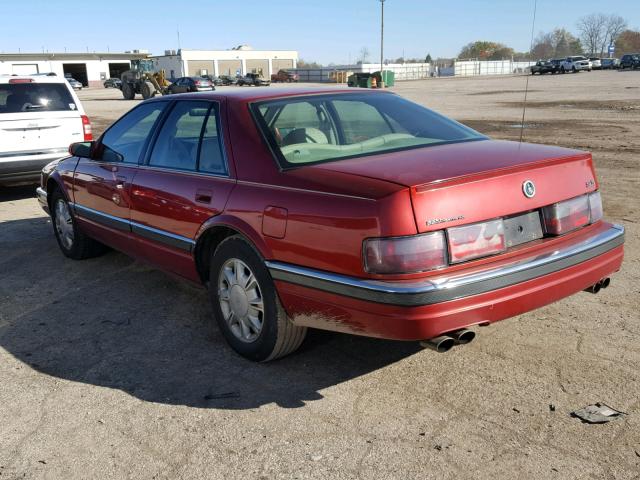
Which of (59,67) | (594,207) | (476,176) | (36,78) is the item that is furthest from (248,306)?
(59,67)

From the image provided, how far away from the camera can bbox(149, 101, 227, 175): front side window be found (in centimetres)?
393

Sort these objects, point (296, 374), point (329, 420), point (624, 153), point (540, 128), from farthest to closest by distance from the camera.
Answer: point (540, 128) < point (624, 153) < point (296, 374) < point (329, 420)

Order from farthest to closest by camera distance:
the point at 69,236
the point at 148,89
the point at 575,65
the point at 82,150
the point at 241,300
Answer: the point at 575,65
the point at 148,89
the point at 69,236
the point at 82,150
the point at 241,300

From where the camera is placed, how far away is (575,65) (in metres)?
66.5

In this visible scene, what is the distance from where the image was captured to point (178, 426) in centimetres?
314

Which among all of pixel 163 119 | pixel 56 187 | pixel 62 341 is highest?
pixel 163 119

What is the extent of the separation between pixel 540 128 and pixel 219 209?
543 inches

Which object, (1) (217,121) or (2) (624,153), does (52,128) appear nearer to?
(1) (217,121)

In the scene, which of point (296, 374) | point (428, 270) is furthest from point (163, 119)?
point (428, 270)

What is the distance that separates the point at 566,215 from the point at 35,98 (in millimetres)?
8008

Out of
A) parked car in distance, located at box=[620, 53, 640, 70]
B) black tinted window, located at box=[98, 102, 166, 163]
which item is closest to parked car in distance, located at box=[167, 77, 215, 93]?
black tinted window, located at box=[98, 102, 166, 163]

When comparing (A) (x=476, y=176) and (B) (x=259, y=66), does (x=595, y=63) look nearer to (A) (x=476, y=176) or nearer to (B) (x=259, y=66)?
(B) (x=259, y=66)

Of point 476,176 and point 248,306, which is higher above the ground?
point 476,176

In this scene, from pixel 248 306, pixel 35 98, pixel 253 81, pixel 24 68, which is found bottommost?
pixel 248 306
